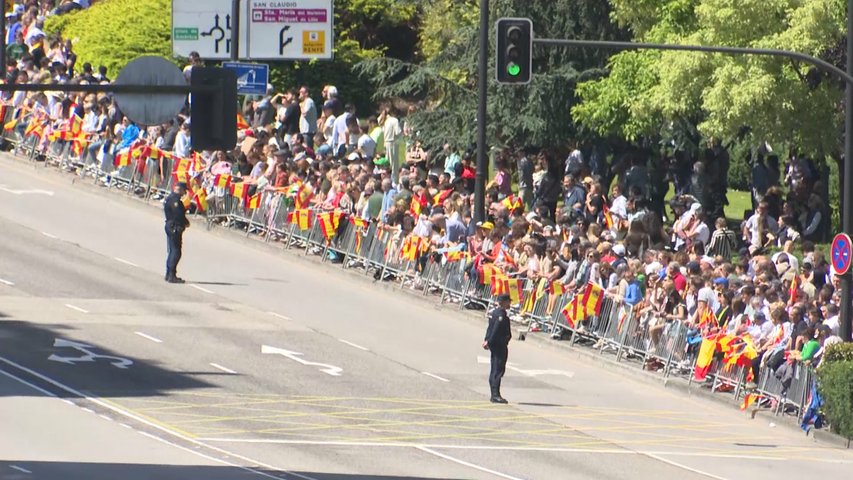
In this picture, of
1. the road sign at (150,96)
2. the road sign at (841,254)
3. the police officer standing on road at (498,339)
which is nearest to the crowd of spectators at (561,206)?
the road sign at (841,254)

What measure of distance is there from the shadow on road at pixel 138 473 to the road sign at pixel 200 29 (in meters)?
23.1

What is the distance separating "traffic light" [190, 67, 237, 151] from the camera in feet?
54.0

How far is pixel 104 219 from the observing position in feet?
130

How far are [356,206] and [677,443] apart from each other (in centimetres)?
1181

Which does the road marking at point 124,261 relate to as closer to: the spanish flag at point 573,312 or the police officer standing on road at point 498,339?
the spanish flag at point 573,312

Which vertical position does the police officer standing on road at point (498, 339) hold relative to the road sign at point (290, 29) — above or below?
below

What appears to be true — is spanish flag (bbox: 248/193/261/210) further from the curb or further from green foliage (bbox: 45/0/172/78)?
green foliage (bbox: 45/0/172/78)

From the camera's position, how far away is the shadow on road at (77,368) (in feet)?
88.0

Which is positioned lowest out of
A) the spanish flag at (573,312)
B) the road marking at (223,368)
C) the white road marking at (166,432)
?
the white road marking at (166,432)

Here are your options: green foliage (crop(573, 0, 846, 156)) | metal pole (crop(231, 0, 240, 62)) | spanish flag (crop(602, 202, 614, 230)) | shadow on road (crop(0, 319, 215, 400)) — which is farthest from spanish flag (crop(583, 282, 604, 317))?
metal pole (crop(231, 0, 240, 62))

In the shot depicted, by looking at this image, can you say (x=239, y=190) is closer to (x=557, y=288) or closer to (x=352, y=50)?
(x=557, y=288)

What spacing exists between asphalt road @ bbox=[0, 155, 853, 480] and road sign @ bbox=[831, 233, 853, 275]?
2443 millimetres

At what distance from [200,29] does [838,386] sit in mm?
22527

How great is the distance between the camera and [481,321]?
33.2 metres
